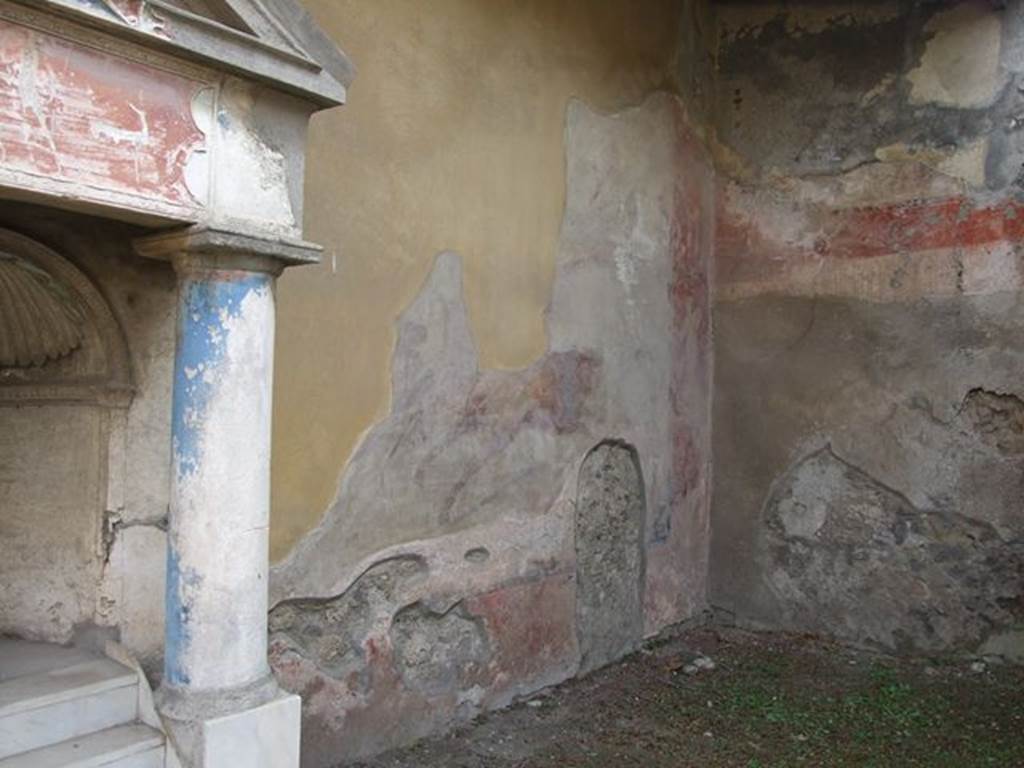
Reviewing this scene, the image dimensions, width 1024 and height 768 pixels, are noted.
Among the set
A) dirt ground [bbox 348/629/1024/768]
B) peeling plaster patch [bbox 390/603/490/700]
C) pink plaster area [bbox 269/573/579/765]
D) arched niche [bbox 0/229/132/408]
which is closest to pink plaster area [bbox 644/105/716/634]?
dirt ground [bbox 348/629/1024/768]

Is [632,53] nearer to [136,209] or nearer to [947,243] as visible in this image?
[947,243]

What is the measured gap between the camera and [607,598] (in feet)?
17.2

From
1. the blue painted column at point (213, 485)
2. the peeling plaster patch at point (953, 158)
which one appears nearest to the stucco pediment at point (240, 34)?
the blue painted column at point (213, 485)

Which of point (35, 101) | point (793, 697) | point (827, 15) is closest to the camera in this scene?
point (35, 101)

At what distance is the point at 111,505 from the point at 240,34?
1.53 meters

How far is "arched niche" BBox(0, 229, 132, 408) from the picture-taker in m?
2.85

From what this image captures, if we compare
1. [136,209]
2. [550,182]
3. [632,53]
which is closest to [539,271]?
[550,182]

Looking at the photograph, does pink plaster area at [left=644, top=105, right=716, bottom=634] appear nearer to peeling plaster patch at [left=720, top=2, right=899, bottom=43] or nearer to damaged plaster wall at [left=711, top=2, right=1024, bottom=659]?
damaged plaster wall at [left=711, top=2, right=1024, bottom=659]

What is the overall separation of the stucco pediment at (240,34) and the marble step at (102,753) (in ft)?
6.34

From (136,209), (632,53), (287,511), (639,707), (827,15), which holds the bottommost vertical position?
(639,707)

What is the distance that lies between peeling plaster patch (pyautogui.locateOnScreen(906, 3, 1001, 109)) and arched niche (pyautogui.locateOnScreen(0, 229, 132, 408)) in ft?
15.3

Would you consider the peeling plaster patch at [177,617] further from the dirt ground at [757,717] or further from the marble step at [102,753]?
the dirt ground at [757,717]

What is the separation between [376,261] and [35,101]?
1790mm

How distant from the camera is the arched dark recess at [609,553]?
507 cm
